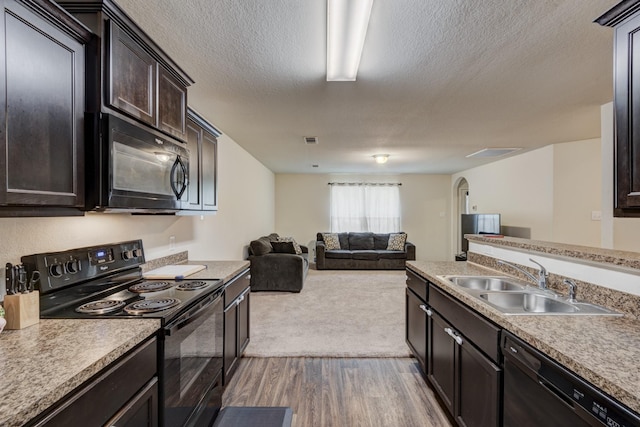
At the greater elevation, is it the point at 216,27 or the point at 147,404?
the point at 216,27

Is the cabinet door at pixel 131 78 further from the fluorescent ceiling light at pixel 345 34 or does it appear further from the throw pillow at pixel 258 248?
the throw pillow at pixel 258 248

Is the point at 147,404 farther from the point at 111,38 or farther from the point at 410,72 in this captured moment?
the point at 410,72

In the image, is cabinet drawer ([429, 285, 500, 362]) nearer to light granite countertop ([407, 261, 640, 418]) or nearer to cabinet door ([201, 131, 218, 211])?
light granite countertop ([407, 261, 640, 418])

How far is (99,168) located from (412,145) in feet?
14.3

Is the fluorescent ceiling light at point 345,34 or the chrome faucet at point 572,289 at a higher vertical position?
the fluorescent ceiling light at point 345,34

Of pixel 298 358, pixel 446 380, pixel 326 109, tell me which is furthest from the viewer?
pixel 326 109

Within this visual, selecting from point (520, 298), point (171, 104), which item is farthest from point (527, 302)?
point (171, 104)

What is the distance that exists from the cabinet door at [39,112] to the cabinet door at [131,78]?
0.41 feet

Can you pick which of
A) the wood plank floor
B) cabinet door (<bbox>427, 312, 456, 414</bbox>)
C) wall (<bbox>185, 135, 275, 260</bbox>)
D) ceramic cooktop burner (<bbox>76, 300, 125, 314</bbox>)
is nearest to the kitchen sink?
cabinet door (<bbox>427, 312, 456, 414</bbox>)

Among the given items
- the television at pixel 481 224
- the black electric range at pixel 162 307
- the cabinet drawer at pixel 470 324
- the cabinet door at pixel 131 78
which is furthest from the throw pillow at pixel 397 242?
the cabinet door at pixel 131 78

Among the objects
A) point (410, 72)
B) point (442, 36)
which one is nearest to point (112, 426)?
point (442, 36)

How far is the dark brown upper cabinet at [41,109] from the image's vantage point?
3.34 feet

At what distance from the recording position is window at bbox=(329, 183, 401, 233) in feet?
27.5

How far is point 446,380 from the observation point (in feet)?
6.54
